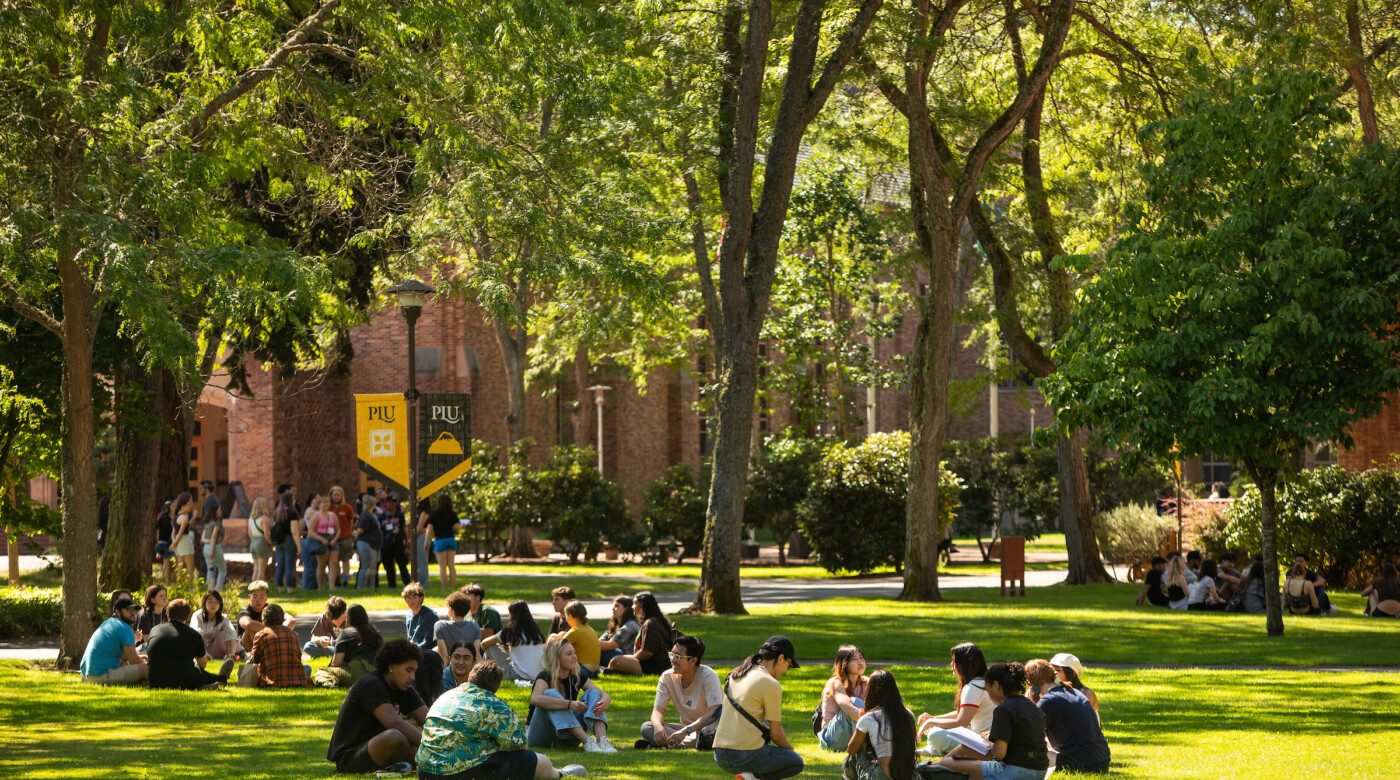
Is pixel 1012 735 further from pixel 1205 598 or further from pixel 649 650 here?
pixel 1205 598

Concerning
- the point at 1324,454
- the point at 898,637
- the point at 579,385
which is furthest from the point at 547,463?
the point at 1324,454

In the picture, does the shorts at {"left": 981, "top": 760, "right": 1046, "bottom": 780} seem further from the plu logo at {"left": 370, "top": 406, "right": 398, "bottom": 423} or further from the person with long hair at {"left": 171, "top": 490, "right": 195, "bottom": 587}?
the person with long hair at {"left": 171, "top": 490, "right": 195, "bottom": 587}

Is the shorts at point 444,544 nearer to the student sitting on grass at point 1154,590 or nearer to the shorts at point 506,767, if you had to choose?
the student sitting on grass at point 1154,590

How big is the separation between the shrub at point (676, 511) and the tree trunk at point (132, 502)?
1875 centimetres

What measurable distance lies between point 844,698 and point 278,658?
21.9 ft

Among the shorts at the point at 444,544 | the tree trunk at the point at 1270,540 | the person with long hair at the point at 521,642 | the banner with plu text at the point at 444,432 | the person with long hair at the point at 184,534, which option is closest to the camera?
the person with long hair at the point at 521,642

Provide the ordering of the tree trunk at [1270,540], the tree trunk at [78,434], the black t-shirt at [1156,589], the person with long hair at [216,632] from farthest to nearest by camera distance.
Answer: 1. the black t-shirt at [1156,589]
2. the tree trunk at [1270,540]
3. the person with long hair at [216,632]
4. the tree trunk at [78,434]

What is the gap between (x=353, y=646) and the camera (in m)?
13.0

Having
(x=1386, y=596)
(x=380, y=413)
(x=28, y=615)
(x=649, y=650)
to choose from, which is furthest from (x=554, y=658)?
(x=1386, y=596)

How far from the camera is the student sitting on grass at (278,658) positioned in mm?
13680

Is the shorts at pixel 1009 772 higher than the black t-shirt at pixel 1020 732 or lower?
lower

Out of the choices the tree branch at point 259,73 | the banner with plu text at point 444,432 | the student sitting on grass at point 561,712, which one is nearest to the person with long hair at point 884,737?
the student sitting on grass at point 561,712

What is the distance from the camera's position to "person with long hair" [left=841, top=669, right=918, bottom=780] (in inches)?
322

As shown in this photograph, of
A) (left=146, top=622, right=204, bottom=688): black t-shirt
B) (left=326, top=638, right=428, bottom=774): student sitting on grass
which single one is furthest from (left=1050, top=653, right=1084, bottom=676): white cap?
(left=146, top=622, right=204, bottom=688): black t-shirt
